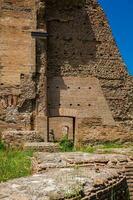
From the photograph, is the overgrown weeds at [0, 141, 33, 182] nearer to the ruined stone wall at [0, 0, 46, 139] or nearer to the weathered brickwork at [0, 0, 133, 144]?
the ruined stone wall at [0, 0, 46, 139]

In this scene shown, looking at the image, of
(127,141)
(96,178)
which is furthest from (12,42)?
(96,178)

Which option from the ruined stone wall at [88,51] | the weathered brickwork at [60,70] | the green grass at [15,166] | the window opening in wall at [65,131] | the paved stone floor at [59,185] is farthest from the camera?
the ruined stone wall at [88,51]

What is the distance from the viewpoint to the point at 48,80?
18.6m

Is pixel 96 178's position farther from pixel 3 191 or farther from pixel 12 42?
pixel 12 42

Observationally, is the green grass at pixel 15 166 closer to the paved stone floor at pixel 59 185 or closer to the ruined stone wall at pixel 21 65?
the paved stone floor at pixel 59 185

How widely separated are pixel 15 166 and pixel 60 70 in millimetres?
9596

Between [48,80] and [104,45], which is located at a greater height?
[104,45]

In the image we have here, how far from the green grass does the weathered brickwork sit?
5.54 m

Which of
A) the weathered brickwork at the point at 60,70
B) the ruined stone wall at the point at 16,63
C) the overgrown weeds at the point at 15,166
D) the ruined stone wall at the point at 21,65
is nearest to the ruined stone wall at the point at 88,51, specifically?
the weathered brickwork at the point at 60,70

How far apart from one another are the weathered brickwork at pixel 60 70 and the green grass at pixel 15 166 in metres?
5.54

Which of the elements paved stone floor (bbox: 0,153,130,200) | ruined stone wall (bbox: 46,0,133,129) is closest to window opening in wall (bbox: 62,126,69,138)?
ruined stone wall (bbox: 46,0,133,129)

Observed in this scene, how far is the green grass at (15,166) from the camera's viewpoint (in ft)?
28.1

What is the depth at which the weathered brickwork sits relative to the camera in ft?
58.0

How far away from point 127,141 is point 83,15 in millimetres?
5561
